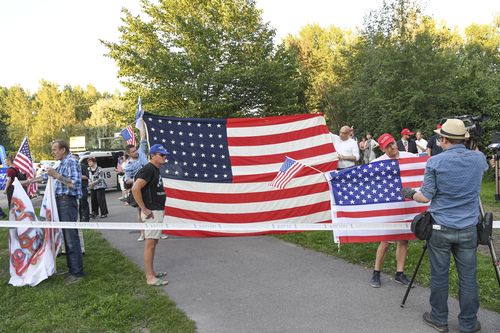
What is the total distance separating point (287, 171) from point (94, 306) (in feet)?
10.4

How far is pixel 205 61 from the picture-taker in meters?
21.1

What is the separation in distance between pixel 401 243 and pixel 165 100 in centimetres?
1963

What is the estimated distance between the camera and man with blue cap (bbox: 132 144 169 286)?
16.2 ft

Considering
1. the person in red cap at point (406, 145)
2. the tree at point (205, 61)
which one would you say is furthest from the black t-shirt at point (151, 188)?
the tree at point (205, 61)

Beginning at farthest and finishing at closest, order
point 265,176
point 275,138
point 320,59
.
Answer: point 320,59 < point 275,138 < point 265,176

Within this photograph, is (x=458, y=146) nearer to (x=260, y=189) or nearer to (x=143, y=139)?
(x=260, y=189)

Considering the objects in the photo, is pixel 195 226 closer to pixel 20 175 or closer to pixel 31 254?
pixel 31 254

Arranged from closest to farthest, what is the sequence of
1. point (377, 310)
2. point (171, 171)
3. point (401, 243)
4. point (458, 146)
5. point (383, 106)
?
point (458, 146) < point (377, 310) < point (401, 243) < point (171, 171) < point (383, 106)

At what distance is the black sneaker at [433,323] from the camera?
3.57 meters

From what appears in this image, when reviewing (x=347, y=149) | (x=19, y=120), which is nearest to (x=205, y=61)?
(x=347, y=149)

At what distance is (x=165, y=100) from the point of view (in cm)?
2234

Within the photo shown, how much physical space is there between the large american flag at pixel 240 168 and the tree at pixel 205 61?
1475cm

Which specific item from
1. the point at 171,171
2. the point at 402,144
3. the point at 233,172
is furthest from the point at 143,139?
the point at 402,144

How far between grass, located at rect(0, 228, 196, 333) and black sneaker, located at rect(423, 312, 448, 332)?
239cm
